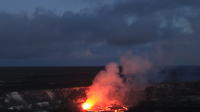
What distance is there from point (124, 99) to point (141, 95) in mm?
9477

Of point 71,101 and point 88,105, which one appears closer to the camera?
point 88,105

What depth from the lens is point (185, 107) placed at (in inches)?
2852

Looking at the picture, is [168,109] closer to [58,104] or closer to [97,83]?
[97,83]

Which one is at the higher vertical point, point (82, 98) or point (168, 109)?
point (82, 98)

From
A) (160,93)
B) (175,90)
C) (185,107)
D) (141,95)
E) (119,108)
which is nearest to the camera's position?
(119,108)

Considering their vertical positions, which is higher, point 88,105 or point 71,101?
point 71,101

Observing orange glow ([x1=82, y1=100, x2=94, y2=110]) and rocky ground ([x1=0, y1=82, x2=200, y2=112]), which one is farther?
orange glow ([x1=82, y1=100, x2=94, y2=110])

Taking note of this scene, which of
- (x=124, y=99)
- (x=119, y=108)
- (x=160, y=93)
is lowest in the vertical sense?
(x=119, y=108)

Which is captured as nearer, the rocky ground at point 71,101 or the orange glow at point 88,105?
the rocky ground at point 71,101

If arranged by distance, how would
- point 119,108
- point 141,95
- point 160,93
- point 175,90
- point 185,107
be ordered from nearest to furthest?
point 119,108
point 185,107
point 141,95
point 160,93
point 175,90

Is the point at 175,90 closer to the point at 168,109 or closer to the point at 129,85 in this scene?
the point at 129,85

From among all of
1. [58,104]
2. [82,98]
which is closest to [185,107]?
[82,98]

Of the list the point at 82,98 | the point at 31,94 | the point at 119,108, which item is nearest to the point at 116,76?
the point at 82,98

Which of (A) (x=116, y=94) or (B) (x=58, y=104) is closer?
(B) (x=58, y=104)
